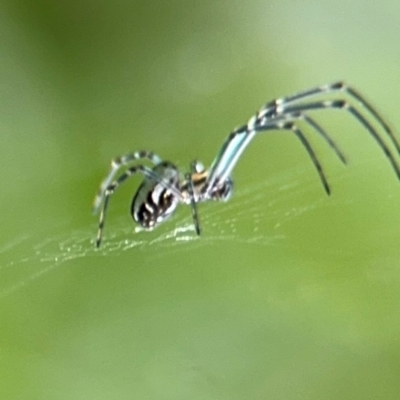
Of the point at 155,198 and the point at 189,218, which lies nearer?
the point at 155,198

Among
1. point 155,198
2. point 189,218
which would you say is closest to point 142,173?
point 155,198

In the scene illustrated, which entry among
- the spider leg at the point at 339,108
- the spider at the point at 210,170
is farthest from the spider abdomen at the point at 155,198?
the spider leg at the point at 339,108

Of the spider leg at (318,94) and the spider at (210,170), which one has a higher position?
the spider leg at (318,94)

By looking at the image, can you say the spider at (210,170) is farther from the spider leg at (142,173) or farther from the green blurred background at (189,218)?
the green blurred background at (189,218)

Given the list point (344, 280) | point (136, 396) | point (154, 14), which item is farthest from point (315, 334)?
point (154, 14)

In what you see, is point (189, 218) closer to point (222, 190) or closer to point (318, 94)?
point (222, 190)

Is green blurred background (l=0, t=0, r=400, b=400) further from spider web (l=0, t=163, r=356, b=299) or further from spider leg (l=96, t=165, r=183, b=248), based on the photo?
spider leg (l=96, t=165, r=183, b=248)
